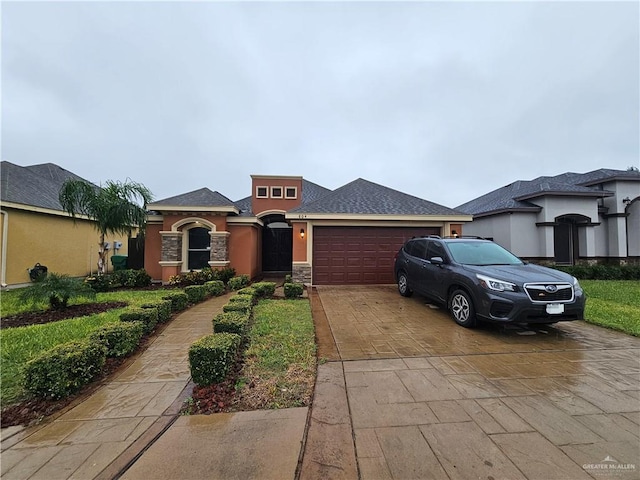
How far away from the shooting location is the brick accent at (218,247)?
32.7ft

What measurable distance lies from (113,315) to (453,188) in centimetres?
3155

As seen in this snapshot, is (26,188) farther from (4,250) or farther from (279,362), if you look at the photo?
(279,362)

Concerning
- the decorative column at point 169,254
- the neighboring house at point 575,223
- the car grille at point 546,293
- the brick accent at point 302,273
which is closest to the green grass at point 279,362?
the car grille at point 546,293

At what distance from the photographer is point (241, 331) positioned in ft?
12.4

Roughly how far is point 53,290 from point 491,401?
7.56 metres

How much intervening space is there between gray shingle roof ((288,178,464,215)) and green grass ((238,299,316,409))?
16.4 feet

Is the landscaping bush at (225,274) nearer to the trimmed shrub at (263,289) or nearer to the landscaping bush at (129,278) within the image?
the trimmed shrub at (263,289)

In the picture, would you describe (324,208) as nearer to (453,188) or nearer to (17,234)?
(17,234)

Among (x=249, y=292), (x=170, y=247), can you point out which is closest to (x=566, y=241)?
(x=249, y=292)

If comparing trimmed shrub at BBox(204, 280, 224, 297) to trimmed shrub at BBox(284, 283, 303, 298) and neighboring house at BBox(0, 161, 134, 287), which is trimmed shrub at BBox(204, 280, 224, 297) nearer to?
trimmed shrub at BBox(284, 283, 303, 298)

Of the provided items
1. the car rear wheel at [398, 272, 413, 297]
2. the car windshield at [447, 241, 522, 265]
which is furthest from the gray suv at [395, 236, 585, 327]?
the car rear wheel at [398, 272, 413, 297]

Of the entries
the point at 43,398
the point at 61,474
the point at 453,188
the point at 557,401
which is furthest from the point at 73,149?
the point at 453,188

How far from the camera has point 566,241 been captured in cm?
1253

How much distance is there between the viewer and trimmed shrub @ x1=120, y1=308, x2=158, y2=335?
434 cm
